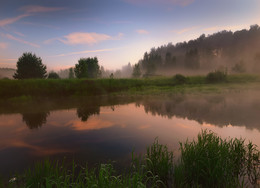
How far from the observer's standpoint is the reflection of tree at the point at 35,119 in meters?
17.1

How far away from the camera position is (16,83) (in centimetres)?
3412

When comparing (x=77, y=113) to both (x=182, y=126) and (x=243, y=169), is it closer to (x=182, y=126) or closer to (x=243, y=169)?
(x=182, y=126)

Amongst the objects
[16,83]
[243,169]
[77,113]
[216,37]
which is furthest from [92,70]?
[216,37]

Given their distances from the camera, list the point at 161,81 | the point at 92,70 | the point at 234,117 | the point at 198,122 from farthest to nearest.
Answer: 1. the point at 92,70
2. the point at 161,81
3. the point at 234,117
4. the point at 198,122

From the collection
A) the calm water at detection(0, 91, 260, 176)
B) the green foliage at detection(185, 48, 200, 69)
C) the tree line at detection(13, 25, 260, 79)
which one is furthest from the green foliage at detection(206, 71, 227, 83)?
the green foliage at detection(185, 48, 200, 69)

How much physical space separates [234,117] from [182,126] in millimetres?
8376

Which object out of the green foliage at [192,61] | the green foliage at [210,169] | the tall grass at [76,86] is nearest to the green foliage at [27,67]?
the tall grass at [76,86]

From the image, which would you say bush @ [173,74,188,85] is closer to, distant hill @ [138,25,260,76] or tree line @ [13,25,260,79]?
tree line @ [13,25,260,79]

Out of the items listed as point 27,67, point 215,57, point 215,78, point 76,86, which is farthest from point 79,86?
point 215,57

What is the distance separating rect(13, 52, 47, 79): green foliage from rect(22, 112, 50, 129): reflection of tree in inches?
1942

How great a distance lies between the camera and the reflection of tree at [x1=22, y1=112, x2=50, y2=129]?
56.1 feet

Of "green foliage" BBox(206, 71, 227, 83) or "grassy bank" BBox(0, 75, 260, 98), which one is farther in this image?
"green foliage" BBox(206, 71, 227, 83)

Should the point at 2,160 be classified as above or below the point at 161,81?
below

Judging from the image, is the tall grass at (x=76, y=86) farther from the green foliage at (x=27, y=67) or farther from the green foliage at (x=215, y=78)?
the green foliage at (x=27, y=67)
